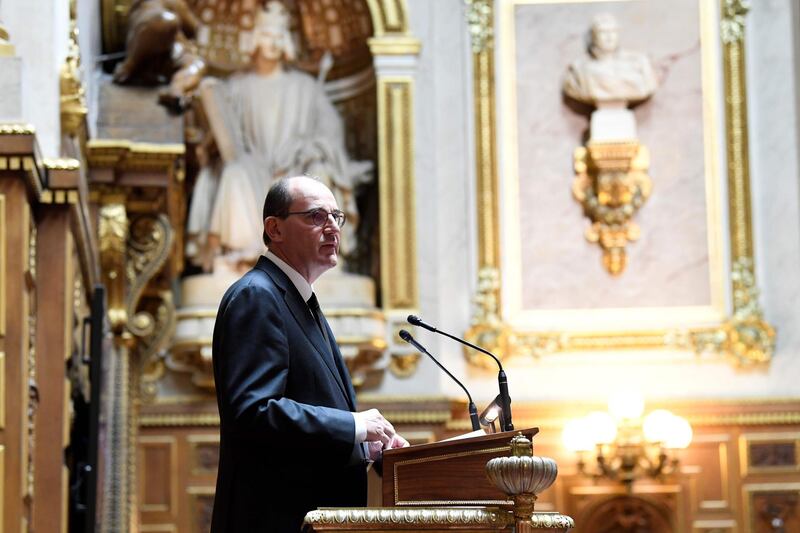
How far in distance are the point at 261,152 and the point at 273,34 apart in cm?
83

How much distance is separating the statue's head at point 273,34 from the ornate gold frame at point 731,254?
1.34 meters

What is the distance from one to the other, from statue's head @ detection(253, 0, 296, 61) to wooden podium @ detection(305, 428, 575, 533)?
7.99 meters

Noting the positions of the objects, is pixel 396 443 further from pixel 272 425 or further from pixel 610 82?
pixel 610 82

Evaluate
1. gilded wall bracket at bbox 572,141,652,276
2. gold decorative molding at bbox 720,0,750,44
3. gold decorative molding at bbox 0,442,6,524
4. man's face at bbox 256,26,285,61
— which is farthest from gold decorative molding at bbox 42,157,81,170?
gold decorative molding at bbox 720,0,750,44

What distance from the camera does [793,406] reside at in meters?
11.3

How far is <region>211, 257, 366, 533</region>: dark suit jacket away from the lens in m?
3.86

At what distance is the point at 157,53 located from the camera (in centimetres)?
964

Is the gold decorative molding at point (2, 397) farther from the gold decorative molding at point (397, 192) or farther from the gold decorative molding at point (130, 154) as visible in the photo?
the gold decorative molding at point (397, 192)

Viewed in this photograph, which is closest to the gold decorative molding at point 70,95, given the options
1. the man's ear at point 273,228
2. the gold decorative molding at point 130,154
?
the gold decorative molding at point 130,154

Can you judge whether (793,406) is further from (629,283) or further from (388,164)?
(388,164)

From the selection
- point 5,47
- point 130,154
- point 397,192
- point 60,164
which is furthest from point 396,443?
point 397,192

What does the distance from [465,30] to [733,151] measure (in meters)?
2.12

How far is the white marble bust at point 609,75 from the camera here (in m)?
11.9

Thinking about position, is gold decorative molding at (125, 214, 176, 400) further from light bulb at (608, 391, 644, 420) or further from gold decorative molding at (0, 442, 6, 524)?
gold decorative molding at (0, 442, 6, 524)
